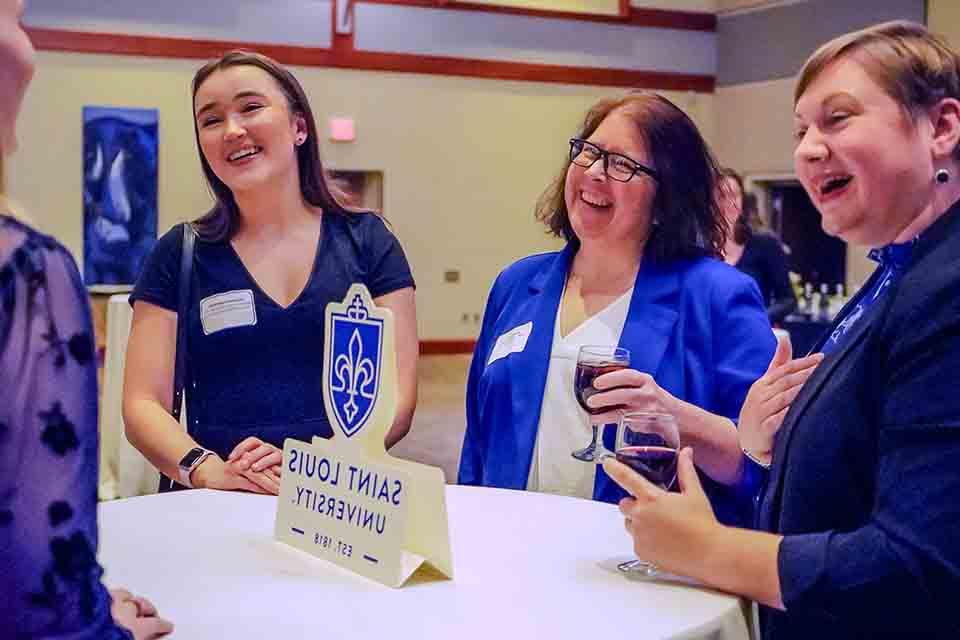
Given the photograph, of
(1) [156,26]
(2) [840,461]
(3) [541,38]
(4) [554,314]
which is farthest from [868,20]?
(2) [840,461]

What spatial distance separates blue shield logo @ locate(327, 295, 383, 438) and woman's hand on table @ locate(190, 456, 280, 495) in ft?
1.49

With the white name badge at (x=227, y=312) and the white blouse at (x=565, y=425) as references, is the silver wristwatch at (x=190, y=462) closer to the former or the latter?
the white name badge at (x=227, y=312)

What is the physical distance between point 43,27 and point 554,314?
9.35 meters

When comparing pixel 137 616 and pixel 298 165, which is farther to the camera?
pixel 298 165

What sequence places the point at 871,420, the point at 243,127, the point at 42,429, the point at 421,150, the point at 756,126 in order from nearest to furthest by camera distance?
the point at 42,429, the point at 871,420, the point at 243,127, the point at 421,150, the point at 756,126

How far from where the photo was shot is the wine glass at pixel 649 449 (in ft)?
5.25

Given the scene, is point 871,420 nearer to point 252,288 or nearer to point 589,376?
point 589,376

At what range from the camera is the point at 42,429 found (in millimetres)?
896

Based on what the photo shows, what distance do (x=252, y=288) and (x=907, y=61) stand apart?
1504 millimetres

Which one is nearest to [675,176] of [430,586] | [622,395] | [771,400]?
[622,395]

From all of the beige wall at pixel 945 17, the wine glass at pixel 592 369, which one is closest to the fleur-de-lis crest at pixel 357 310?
the wine glass at pixel 592 369

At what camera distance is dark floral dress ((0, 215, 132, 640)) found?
0.88 metres

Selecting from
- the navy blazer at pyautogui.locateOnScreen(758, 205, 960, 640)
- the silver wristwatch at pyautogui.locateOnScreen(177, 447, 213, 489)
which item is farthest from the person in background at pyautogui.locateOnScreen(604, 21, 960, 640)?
the silver wristwatch at pyautogui.locateOnScreen(177, 447, 213, 489)

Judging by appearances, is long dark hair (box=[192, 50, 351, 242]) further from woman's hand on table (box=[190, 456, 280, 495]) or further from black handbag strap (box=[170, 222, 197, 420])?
woman's hand on table (box=[190, 456, 280, 495])
